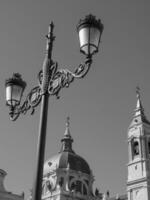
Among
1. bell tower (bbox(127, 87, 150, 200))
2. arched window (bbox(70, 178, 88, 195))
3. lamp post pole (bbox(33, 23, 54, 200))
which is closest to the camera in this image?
lamp post pole (bbox(33, 23, 54, 200))

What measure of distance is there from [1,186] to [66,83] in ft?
108

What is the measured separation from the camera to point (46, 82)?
Result: 342 inches

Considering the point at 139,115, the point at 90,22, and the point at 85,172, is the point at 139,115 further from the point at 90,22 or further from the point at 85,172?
the point at 90,22

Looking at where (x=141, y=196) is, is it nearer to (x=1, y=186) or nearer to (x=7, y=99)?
Result: (x=1, y=186)

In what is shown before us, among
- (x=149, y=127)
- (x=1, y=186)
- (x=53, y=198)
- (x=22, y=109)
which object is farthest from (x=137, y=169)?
(x=22, y=109)

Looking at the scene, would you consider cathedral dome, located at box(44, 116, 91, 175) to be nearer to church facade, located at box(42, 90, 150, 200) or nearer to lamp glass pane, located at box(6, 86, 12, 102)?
church facade, located at box(42, 90, 150, 200)

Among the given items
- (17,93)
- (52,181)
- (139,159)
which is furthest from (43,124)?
(52,181)

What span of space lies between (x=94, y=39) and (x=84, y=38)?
0.22 metres

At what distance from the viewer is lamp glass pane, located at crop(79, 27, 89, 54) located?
7.75 m

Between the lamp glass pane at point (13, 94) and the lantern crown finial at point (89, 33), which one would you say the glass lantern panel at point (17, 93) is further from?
the lantern crown finial at point (89, 33)

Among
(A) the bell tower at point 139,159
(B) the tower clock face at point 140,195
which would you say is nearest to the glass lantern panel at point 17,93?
(A) the bell tower at point 139,159

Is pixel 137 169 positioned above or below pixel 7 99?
above

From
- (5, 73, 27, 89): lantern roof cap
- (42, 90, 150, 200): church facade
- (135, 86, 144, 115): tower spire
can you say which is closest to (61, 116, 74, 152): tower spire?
(42, 90, 150, 200): church facade

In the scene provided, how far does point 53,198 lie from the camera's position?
71.1 metres
